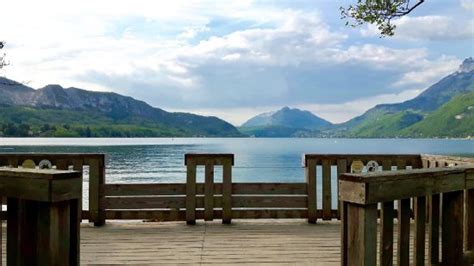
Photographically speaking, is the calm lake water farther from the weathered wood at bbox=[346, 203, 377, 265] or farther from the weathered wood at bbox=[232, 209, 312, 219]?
the weathered wood at bbox=[346, 203, 377, 265]

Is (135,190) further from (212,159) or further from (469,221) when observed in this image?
(469,221)

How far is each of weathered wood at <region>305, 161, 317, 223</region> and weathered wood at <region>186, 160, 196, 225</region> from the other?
189 cm

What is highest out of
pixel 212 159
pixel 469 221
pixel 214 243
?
pixel 212 159

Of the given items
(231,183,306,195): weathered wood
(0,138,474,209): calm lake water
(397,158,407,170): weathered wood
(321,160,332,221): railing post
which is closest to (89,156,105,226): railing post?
(0,138,474,209): calm lake water

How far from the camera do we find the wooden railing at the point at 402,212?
3.00m

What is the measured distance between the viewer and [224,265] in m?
5.14

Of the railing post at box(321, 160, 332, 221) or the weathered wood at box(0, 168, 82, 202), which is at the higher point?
the weathered wood at box(0, 168, 82, 202)

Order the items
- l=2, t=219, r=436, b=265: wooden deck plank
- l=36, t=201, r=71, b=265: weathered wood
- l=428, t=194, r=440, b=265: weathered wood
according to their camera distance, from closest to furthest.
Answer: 1. l=36, t=201, r=71, b=265: weathered wood
2. l=428, t=194, r=440, b=265: weathered wood
3. l=2, t=219, r=436, b=265: wooden deck plank

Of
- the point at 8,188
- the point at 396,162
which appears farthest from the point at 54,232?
the point at 396,162

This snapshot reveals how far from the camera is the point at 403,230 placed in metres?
3.32

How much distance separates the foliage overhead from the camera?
29.7 feet

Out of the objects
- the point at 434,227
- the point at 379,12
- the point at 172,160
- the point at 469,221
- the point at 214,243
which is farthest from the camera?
the point at 172,160

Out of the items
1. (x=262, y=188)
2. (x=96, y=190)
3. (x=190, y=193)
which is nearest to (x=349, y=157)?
(x=262, y=188)

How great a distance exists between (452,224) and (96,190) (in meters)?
5.58
